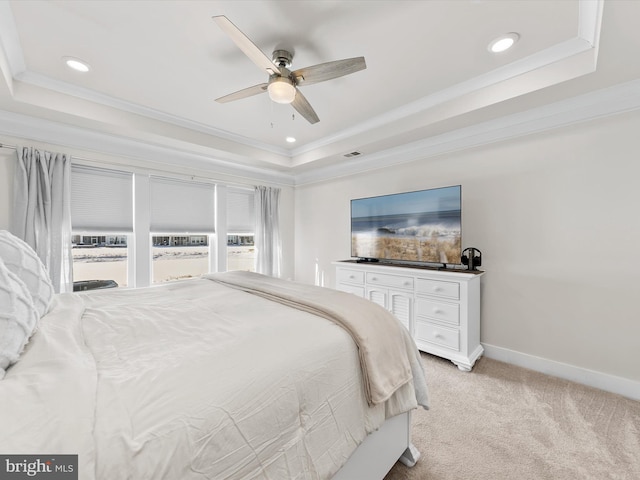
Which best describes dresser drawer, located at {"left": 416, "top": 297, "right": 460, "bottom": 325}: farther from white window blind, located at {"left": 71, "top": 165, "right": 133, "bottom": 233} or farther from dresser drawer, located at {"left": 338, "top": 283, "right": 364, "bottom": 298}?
white window blind, located at {"left": 71, "top": 165, "right": 133, "bottom": 233}

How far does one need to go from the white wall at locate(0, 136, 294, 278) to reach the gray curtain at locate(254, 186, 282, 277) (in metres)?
0.17

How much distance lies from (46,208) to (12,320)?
8.67 feet

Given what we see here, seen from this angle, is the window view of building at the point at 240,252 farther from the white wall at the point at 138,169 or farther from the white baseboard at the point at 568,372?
the white baseboard at the point at 568,372

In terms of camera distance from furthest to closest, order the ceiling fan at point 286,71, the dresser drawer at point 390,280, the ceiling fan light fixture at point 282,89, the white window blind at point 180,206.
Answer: the white window blind at point 180,206, the dresser drawer at point 390,280, the ceiling fan light fixture at point 282,89, the ceiling fan at point 286,71

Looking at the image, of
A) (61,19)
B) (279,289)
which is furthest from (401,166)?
(61,19)

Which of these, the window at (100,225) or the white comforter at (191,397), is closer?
the white comforter at (191,397)

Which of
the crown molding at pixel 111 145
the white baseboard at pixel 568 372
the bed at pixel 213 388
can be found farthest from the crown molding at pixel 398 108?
the white baseboard at pixel 568 372

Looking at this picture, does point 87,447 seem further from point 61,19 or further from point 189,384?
point 61,19

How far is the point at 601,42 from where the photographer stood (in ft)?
5.64

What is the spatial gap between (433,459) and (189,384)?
160cm

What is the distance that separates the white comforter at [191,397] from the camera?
2.05ft

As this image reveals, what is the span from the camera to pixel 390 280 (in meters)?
3.18

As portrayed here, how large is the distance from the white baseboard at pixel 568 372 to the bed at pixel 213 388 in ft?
5.99

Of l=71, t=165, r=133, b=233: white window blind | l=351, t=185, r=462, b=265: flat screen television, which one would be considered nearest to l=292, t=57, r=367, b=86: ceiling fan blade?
l=351, t=185, r=462, b=265: flat screen television
